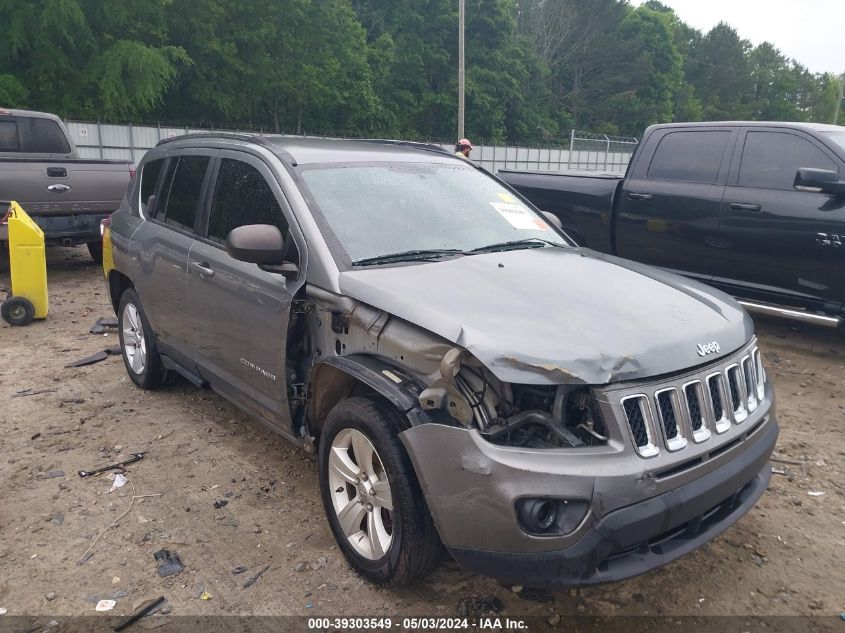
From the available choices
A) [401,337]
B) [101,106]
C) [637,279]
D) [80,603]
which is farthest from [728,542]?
[101,106]

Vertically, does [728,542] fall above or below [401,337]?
below

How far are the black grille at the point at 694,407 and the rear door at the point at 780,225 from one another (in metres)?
4.18

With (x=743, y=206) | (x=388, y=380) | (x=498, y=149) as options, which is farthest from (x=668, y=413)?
(x=498, y=149)

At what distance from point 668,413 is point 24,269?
22.9 ft

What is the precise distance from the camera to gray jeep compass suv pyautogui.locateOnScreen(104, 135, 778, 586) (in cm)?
239

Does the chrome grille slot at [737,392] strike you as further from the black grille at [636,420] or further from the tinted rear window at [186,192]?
the tinted rear window at [186,192]

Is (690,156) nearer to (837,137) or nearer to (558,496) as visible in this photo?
(837,137)

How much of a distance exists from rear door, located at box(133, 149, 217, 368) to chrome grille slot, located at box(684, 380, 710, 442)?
9.88 feet

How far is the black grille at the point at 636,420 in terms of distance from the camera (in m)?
2.43

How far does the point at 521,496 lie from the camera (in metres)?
2.33

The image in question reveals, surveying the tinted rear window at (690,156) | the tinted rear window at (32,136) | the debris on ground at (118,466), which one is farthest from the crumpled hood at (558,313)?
the tinted rear window at (32,136)

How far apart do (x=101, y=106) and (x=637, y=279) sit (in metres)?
26.0

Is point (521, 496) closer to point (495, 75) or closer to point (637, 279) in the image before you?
point (637, 279)

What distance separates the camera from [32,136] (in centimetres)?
991
